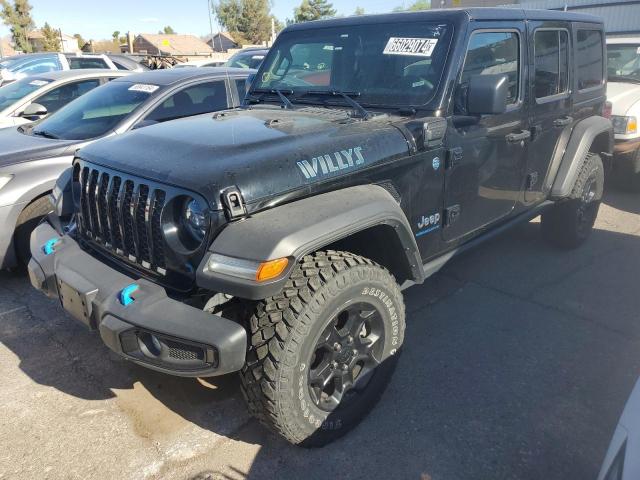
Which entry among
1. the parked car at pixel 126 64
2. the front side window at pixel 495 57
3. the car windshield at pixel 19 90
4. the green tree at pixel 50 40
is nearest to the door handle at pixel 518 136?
the front side window at pixel 495 57

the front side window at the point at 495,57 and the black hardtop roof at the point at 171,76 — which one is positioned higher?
the front side window at the point at 495,57

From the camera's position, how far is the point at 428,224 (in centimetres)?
307

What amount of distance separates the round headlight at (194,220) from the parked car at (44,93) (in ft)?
14.6

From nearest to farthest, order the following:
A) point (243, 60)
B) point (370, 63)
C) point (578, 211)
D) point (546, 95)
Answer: point (370, 63) < point (546, 95) < point (578, 211) < point (243, 60)

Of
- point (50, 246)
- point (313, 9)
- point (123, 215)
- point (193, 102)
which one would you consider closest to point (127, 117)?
point (193, 102)

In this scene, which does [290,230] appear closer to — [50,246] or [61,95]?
[50,246]

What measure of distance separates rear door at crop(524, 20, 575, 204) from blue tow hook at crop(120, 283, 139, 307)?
2897 mm

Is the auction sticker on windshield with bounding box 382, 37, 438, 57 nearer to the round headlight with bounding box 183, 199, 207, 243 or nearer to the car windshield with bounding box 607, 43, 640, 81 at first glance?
the round headlight with bounding box 183, 199, 207, 243

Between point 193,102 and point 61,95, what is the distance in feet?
6.96

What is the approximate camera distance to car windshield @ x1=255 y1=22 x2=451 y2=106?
10.1 feet

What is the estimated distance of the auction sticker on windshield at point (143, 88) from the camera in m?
4.97

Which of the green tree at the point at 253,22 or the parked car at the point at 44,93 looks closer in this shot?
the parked car at the point at 44,93

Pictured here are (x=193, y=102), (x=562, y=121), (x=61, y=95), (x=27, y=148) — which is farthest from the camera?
(x=61, y=95)

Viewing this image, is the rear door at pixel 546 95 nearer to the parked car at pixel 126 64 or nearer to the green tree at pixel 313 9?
the parked car at pixel 126 64
